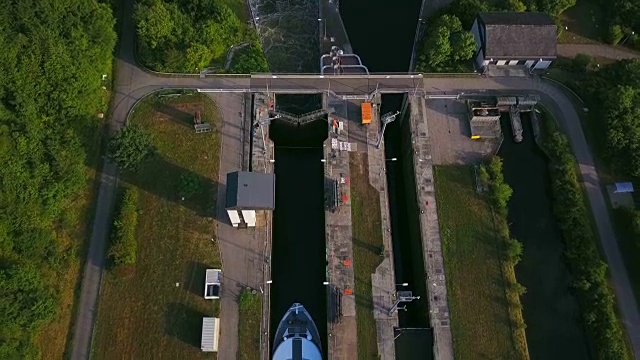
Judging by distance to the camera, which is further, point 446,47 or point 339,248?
point 446,47

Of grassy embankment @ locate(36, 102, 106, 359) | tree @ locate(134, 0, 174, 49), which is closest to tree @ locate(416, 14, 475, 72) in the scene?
tree @ locate(134, 0, 174, 49)

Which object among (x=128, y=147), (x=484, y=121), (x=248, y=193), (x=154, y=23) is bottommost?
(x=248, y=193)

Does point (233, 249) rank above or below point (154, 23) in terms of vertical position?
below

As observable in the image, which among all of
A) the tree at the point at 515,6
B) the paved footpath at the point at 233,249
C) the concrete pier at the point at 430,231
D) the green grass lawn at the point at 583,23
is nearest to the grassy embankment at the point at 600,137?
the green grass lawn at the point at 583,23

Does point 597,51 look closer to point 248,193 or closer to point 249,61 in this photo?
point 249,61

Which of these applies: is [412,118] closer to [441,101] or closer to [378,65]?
[441,101]

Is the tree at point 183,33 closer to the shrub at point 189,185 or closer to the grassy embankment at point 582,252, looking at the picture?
the shrub at point 189,185

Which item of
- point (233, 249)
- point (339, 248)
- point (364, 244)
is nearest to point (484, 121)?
point (364, 244)
